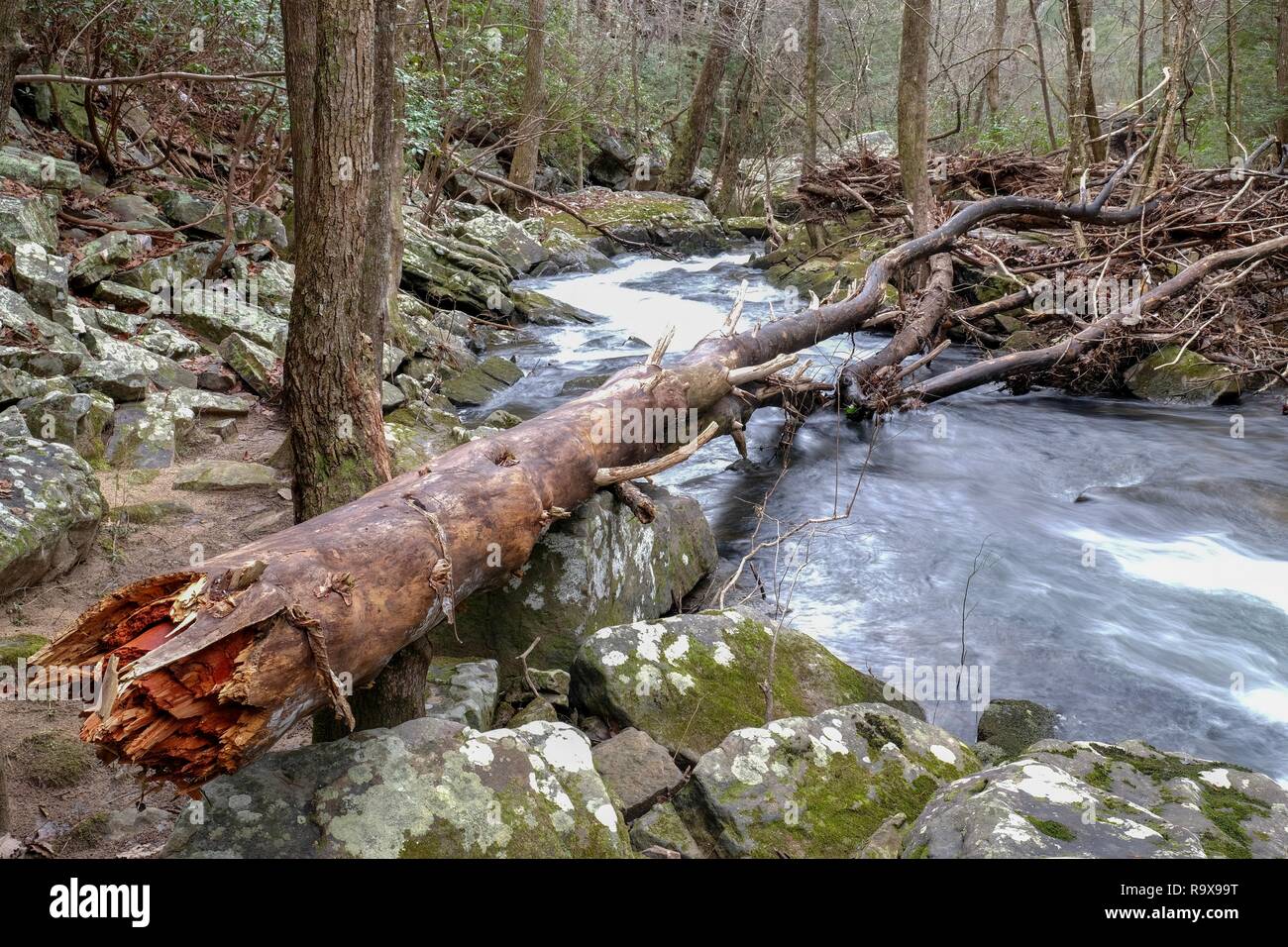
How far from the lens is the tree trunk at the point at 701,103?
20.5m

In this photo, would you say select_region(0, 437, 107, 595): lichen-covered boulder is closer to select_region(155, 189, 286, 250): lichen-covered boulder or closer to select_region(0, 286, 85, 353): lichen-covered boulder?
select_region(0, 286, 85, 353): lichen-covered boulder

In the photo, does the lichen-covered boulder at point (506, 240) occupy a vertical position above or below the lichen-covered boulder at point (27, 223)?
above

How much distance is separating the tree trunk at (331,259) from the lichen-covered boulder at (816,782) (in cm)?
184

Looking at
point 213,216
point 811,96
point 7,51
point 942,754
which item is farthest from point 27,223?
point 811,96

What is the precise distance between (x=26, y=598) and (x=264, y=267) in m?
6.06

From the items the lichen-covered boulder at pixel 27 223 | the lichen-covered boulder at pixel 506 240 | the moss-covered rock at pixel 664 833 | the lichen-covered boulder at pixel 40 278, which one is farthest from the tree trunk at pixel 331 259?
the lichen-covered boulder at pixel 506 240

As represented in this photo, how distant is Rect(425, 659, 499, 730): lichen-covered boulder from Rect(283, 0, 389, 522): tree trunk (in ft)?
2.98

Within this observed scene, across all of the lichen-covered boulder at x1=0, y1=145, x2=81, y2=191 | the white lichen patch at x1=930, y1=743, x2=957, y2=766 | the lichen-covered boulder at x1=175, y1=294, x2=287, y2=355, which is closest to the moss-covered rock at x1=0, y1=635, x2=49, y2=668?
the white lichen patch at x1=930, y1=743, x2=957, y2=766

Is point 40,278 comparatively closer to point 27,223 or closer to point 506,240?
point 27,223

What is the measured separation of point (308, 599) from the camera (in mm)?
2750

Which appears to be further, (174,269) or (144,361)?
(174,269)

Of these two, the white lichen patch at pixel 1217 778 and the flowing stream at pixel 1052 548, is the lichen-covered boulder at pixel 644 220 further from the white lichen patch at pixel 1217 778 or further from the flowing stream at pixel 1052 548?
the white lichen patch at pixel 1217 778

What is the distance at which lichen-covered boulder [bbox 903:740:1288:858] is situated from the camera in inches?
93.9

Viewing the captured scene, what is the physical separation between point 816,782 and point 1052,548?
4.68 m
